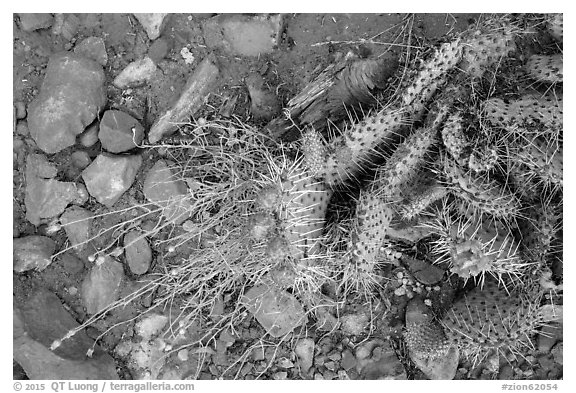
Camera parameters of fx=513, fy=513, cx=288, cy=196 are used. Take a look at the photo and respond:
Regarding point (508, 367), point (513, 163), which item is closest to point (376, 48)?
point (513, 163)

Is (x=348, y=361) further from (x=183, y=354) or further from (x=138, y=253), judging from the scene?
(x=138, y=253)

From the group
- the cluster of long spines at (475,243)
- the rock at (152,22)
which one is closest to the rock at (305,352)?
Result: the cluster of long spines at (475,243)

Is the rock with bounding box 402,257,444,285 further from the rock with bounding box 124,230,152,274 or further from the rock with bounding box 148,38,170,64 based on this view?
the rock with bounding box 148,38,170,64

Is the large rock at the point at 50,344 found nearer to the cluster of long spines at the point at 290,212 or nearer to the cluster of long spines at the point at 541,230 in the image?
the cluster of long spines at the point at 290,212

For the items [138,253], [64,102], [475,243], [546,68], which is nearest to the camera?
[475,243]

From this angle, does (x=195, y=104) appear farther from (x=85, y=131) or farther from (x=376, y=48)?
(x=376, y=48)

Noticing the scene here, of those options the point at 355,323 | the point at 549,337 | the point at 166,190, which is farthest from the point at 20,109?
the point at 549,337
